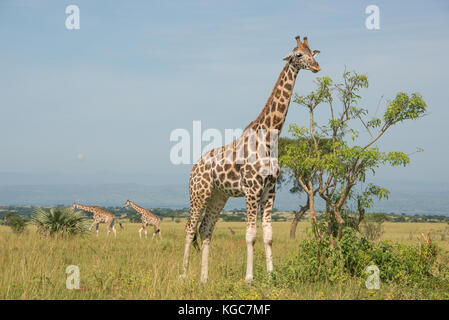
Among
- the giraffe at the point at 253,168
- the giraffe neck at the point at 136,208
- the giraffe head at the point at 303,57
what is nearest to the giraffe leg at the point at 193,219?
the giraffe at the point at 253,168

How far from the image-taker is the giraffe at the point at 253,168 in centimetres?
845

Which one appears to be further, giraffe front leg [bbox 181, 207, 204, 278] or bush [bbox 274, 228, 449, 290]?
giraffe front leg [bbox 181, 207, 204, 278]

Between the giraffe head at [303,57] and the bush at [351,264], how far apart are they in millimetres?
3541

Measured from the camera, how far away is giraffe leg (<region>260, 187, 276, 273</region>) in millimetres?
8414

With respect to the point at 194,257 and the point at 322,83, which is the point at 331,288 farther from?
the point at 322,83

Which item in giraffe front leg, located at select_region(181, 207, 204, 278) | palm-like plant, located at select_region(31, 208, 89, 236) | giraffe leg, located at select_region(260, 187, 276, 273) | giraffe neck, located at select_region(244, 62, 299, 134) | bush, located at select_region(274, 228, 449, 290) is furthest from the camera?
palm-like plant, located at select_region(31, 208, 89, 236)

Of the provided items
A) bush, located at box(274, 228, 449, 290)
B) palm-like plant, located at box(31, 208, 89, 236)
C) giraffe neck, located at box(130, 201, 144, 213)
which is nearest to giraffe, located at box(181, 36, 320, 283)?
bush, located at box(274, 228, 449, 290)

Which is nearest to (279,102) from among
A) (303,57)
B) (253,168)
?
(303,57)

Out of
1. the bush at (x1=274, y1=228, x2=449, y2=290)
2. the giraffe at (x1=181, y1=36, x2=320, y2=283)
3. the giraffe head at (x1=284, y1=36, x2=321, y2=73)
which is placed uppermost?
the giraffe head at (x1=284, y1=36, x2=321, y2=73)

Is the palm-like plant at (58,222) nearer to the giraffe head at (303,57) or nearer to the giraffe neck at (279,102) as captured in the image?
the giraffe neck at (279,102)

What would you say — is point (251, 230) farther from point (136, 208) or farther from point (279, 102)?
point (136, 208)

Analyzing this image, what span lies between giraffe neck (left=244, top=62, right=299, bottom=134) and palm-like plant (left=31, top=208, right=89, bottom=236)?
34.7 ft

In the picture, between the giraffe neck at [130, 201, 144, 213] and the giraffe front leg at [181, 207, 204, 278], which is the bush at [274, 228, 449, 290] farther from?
the giraffe neck at [130, 201, 144, 213]

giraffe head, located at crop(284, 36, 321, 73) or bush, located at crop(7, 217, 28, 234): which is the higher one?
giraffe head, located at crop(284, 36, 321, 73)
